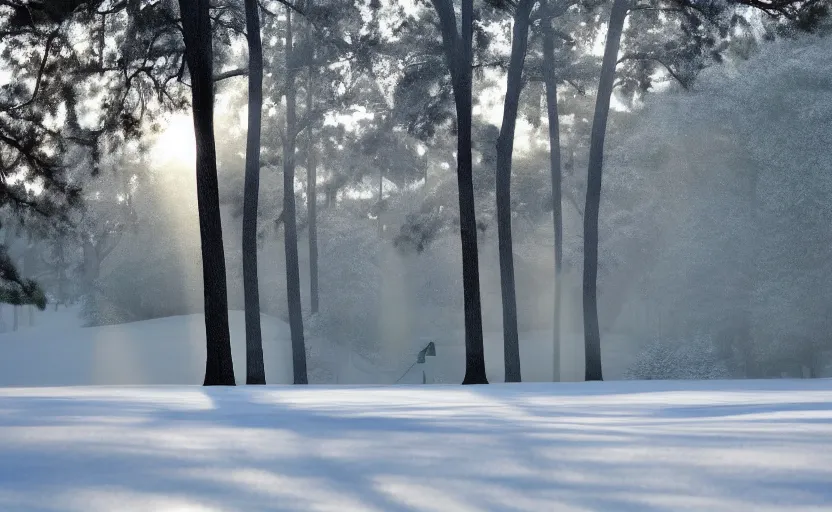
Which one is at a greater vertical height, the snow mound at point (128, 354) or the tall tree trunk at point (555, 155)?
the tall tree trunk at point (555, 155)

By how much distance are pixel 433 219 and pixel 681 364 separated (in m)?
8.90

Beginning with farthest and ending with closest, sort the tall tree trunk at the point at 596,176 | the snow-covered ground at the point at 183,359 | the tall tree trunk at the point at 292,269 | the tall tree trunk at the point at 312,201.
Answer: the snow-covered ground at the point at 183,359 → the tall tree trunk at the point at 312,201 → the tall tree trunk at the point at 292,269 → the tall tree trunk at the point at 596,176

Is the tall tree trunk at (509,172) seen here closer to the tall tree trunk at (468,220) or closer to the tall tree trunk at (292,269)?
the tall tree trunk at (468,220)

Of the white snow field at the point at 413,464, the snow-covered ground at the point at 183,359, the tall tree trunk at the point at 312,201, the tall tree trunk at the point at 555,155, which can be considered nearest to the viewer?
the white snow field at the point at 413,464

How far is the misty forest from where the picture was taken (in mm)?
4900

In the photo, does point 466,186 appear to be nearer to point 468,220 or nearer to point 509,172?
point 468,220

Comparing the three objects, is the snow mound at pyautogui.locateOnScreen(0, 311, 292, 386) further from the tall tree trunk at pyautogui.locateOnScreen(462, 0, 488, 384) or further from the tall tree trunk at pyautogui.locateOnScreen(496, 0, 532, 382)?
the tall tree trunk at pyautogui.locateOnScreen(462, 0, 488, 384)

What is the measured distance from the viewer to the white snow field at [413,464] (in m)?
1.81

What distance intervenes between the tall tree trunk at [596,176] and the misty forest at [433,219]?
64 mm

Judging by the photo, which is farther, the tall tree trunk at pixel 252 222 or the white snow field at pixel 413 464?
the tall tree trunk at pixel 252 222

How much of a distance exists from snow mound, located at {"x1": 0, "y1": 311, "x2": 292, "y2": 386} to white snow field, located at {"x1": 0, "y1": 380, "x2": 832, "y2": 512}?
3004cm

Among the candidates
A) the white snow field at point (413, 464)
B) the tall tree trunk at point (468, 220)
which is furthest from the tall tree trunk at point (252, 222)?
the white snow field at point (413, 464)

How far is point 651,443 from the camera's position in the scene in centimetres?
272

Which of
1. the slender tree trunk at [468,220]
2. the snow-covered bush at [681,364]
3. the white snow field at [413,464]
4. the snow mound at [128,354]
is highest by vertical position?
the slender tree trunk at [468,220]
